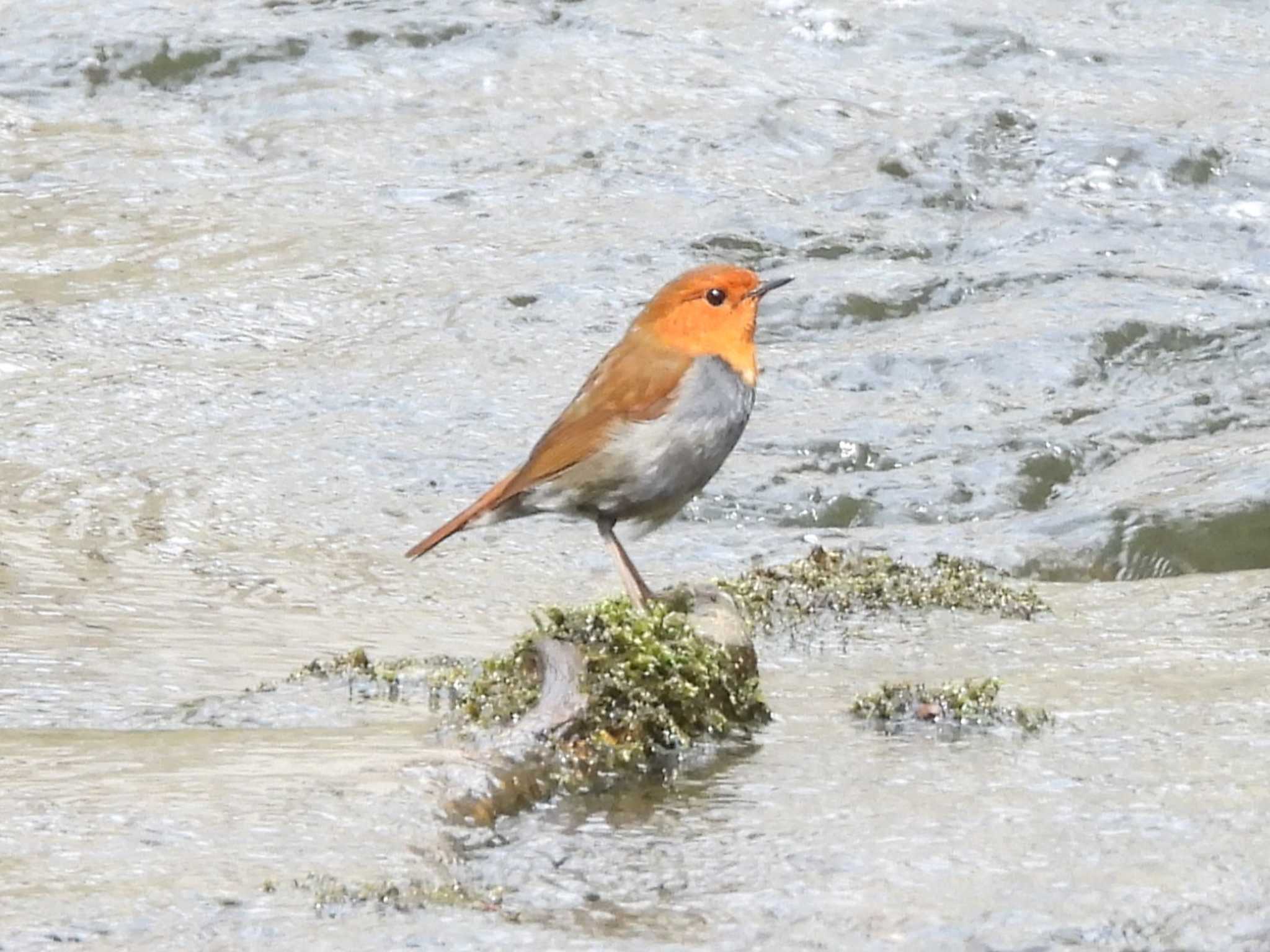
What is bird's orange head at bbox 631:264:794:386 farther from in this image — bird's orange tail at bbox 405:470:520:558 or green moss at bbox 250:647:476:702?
green moss at bbox 250:647:476:702

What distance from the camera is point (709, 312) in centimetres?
511

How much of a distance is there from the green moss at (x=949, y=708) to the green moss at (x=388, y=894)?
123 cm

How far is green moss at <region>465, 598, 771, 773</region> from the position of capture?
3.64 metres

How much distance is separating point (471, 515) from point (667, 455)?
483 millimetres

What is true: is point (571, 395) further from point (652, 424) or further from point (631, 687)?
point (631, 687)

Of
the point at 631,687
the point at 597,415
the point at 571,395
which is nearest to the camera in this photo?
the point at 631,687

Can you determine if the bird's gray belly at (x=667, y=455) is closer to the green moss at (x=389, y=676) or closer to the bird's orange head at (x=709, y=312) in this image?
the bird's orange head at (x=709, y=312)

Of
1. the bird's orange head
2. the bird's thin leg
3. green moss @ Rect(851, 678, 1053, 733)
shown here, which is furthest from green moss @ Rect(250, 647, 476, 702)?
the bird's orange head

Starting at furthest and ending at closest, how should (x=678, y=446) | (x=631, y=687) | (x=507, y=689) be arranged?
1. (x=678, y=446)
2. (x=507, y=689)
3. (x=631, y=687)

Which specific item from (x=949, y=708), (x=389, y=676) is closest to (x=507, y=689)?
(x=389, y=676)

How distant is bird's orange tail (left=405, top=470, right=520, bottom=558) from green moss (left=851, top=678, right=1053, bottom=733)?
46.7 inches

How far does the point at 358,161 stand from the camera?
9.52m

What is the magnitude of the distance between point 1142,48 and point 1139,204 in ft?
5.91

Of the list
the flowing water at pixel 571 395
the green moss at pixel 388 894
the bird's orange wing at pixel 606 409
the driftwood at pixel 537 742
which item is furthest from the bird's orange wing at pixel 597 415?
the green moss at pixel 388 894
